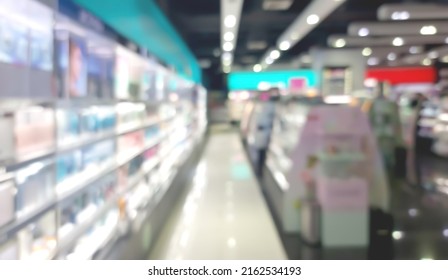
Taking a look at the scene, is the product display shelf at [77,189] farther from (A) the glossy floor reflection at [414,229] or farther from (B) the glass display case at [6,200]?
(A) the glossy floor reflection at [414,229]

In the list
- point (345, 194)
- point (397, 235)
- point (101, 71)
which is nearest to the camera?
point (101, 71)

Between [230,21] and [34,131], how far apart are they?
689 centimetres

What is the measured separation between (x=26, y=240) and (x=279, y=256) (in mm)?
2330

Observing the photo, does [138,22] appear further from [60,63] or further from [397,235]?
[397,235]

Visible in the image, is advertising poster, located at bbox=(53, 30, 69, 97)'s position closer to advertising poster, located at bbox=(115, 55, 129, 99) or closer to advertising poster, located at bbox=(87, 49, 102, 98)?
advertising poster, located at bbox=(87, 49, 102, 98)

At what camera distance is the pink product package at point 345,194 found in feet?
→ 14.2

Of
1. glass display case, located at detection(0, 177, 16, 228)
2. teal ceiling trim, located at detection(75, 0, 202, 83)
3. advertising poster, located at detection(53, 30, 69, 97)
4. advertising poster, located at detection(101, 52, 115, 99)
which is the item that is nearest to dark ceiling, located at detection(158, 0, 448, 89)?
teal ceiling trim, located at detection(75, 0, 202, 83)

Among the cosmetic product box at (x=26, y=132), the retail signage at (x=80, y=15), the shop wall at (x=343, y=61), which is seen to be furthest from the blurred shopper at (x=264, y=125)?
the cosmetic product box at (x=26, y=132)

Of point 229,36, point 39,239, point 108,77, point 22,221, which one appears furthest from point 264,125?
point 22,221

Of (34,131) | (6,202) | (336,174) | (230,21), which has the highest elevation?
(230,21)

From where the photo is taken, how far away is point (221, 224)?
202 inches

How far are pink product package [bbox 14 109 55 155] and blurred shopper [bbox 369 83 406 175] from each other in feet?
22.4

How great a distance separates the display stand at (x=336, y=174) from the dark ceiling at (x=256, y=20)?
4064 millimetres

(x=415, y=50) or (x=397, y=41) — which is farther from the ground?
(x=415, y=50)
